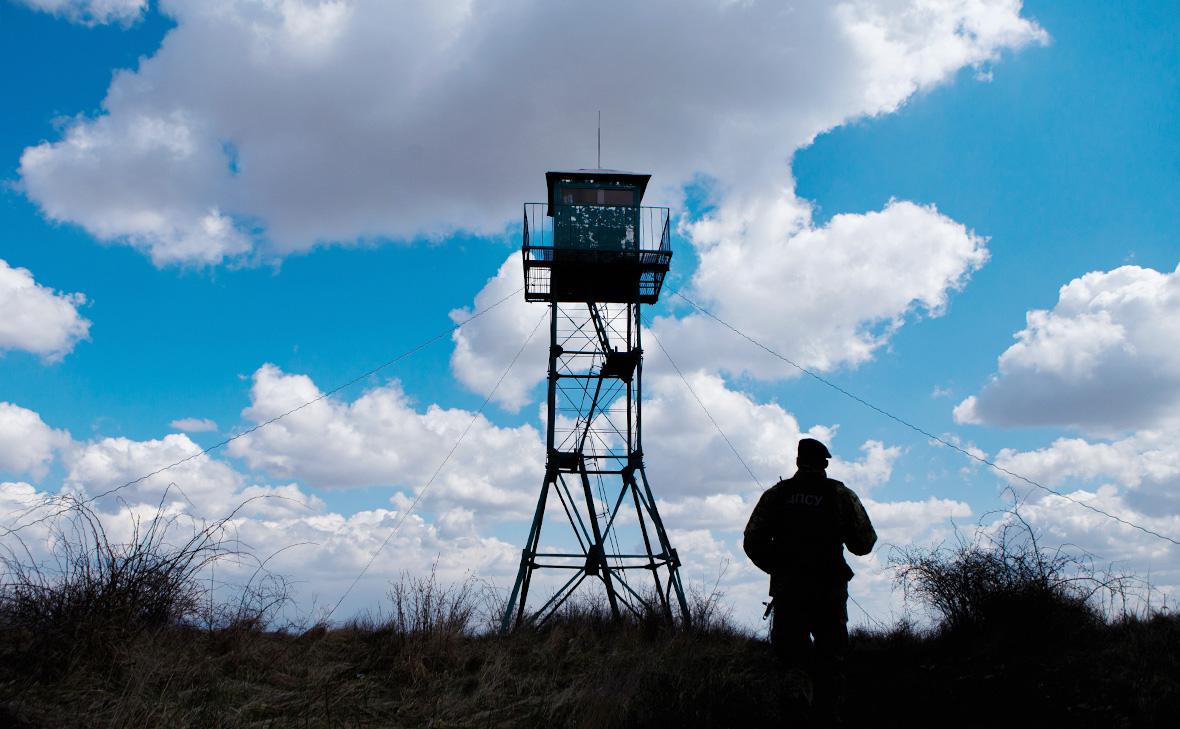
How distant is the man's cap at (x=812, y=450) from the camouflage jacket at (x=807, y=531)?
0.44 feet

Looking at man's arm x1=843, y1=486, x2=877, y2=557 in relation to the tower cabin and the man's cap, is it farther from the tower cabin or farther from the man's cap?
the tower cabin

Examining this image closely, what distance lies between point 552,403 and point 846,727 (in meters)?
10.5

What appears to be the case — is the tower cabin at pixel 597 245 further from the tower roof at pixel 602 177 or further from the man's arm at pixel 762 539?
the man's arm at pixel 762 539

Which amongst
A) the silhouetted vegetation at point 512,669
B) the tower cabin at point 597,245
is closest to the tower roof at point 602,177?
the tower cabin at point 597,245

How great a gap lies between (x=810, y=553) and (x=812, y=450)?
84 cm

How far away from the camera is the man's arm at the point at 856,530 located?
6996 millimetres

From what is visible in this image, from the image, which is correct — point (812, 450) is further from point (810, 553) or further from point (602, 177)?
point (602, 177)

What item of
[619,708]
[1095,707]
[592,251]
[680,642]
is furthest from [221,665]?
[592,251]

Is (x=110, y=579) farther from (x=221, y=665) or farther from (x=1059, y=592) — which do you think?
(x=1059, y=592)

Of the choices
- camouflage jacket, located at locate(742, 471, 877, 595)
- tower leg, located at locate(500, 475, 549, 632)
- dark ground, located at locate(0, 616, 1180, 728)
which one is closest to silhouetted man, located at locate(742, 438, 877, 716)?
camouflage jacket, located at locate(742, 471, 877, 595)

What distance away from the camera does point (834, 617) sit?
677cm

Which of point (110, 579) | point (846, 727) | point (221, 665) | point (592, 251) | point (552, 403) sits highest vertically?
point (592, 251)

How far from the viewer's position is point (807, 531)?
6.94 m

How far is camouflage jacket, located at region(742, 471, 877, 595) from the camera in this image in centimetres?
689
